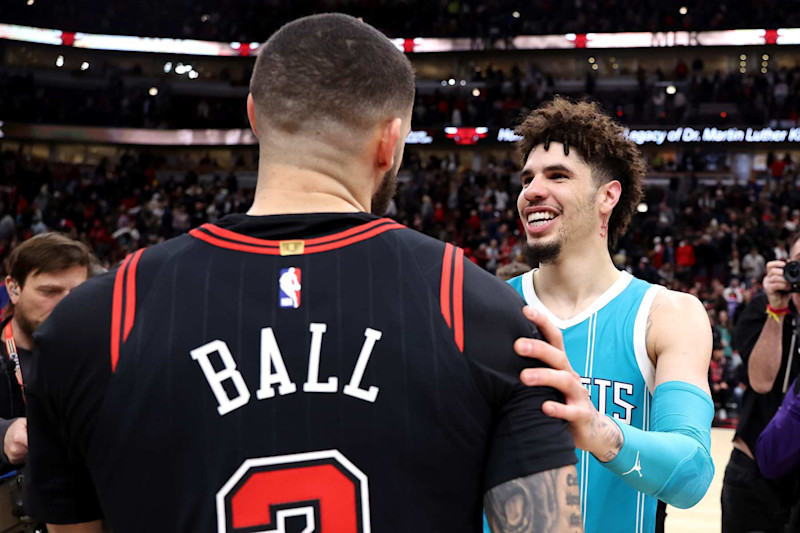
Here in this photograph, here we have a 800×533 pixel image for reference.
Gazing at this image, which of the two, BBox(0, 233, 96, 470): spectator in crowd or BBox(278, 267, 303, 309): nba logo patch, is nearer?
BBox(278, 267, 303, 309): nba logo patch

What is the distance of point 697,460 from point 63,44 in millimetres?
32364

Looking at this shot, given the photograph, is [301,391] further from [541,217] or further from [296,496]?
[541,217]

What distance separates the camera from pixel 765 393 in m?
4.00

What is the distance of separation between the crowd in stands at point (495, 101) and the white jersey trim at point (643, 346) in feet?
74.4

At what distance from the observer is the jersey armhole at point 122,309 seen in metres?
1.42

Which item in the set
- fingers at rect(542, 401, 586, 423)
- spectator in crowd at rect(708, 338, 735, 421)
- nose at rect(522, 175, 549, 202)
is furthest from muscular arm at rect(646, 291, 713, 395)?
spectator in crowd at rect(708, 338, 735, 421)

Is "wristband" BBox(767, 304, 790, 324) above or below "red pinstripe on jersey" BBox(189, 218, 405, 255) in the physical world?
below

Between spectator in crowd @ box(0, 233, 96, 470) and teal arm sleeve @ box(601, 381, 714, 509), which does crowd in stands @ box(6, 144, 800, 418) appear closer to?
teal arm sleeve @ box(601, 381, 714, 509)

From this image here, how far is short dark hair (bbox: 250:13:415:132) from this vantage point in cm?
152

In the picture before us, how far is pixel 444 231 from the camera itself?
74.7 ft

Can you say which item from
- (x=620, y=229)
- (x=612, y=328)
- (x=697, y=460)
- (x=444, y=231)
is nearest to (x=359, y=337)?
(x=697, y=460)

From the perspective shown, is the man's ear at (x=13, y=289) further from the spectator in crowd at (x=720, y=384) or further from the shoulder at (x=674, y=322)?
the spectator in crowd at (x=720, y=384)

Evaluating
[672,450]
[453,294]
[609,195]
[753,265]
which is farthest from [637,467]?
[753,265]

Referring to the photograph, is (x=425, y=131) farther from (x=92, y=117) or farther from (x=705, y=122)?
(x=92, y=117)
